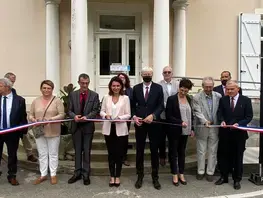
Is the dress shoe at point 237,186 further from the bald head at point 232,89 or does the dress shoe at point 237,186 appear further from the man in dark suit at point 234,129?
the bald head at point 232,89

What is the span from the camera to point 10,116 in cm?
523

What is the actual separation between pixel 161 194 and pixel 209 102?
1.77m

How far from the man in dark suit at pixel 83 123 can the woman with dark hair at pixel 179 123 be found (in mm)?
1263

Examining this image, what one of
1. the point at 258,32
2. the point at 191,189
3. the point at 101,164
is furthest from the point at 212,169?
the point at 258,32

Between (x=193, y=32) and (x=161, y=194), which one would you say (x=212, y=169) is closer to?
(x=161, y=194)

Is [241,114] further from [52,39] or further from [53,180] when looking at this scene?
[52,39]

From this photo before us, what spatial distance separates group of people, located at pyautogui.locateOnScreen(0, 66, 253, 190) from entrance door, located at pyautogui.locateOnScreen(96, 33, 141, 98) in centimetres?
427

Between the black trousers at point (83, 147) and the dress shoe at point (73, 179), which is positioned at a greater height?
the black trousers at point (83, 147)

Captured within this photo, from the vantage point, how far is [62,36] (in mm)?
9453

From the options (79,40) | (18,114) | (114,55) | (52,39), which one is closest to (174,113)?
(18,114)

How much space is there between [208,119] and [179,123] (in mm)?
619

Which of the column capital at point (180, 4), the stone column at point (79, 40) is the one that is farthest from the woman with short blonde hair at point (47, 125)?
the column capital at point (180, 4)

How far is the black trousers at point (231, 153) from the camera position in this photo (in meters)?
5.25

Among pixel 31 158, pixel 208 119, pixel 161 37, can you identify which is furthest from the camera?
pixel 161 37
